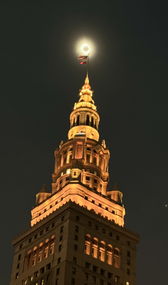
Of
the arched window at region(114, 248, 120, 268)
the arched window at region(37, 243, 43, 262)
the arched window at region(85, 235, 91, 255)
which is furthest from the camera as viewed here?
the arched window at region(114, 248, 120, 268)

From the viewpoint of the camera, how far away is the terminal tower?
15512cm

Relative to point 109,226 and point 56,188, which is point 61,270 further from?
point 56,188

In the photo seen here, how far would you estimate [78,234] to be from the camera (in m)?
160

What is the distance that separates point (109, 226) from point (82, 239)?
38.9ft

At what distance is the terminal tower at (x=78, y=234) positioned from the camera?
155125 mm

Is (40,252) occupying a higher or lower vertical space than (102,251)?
lower

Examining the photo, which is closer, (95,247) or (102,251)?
(95,247)

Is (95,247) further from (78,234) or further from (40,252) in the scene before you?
(40,252)

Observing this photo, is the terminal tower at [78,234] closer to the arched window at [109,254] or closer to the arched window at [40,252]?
the arched window at [109,254]

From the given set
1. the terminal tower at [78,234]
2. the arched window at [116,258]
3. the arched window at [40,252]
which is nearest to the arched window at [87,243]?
the terminal tower at [78,234]

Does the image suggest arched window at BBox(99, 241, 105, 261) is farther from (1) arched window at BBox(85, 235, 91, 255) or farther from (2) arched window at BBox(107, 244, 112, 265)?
(1) arched window at BBox(85, 235, 91, 255)

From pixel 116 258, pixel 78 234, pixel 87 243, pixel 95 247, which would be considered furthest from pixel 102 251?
pixel 78 234

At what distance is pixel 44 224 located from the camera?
548 feet

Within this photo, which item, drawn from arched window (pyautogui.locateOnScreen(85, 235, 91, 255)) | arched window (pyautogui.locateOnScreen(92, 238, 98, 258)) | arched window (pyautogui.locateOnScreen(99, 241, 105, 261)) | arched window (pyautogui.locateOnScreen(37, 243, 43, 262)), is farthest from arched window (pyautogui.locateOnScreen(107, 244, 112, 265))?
arched window (pyautogui.locateOnScreen(37, 243, 43, 262))
